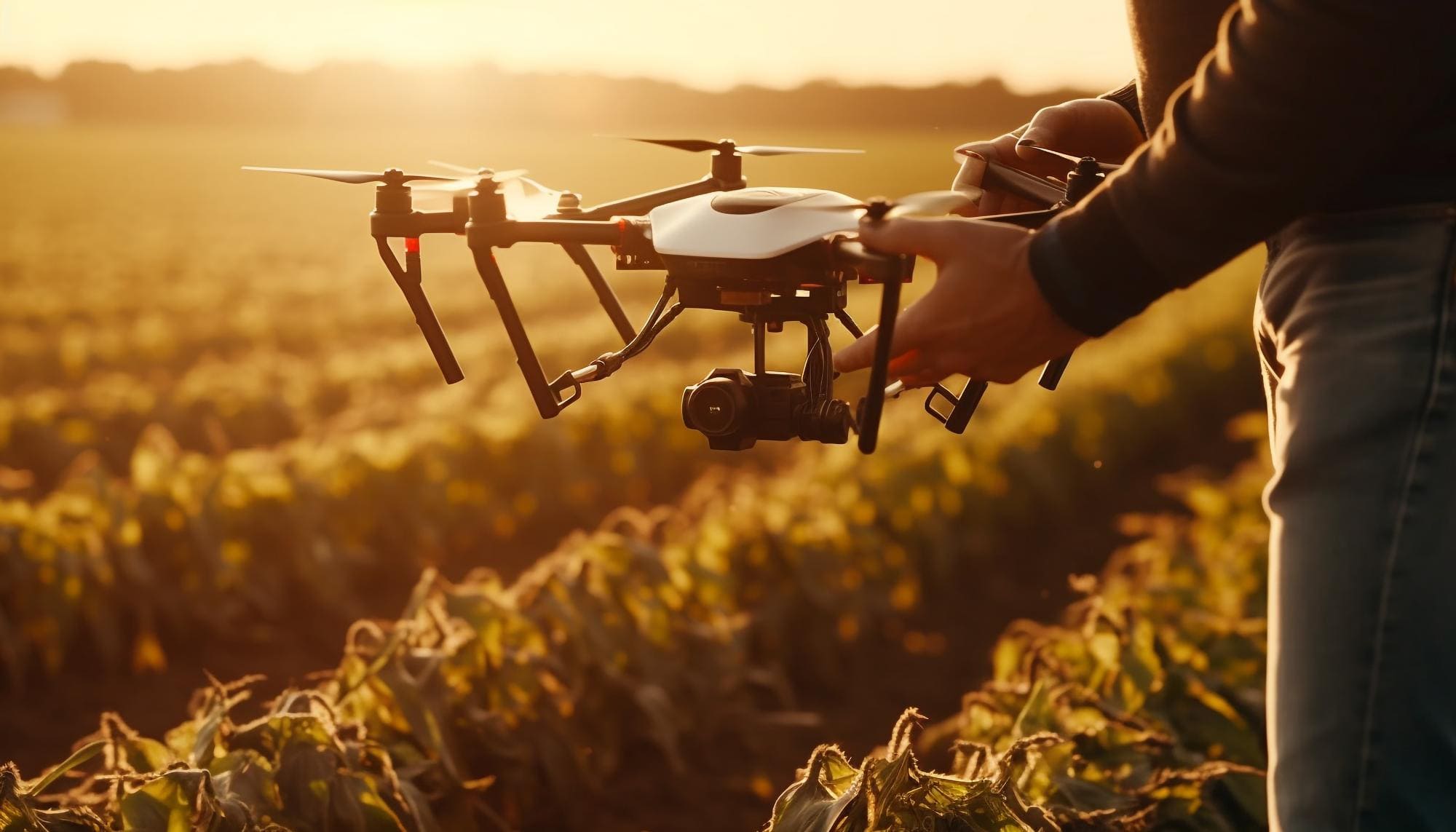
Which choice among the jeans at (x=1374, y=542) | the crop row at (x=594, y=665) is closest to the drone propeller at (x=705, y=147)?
the jeans at (x=1374, y=542)

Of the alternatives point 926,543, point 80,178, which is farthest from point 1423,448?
point 80,178

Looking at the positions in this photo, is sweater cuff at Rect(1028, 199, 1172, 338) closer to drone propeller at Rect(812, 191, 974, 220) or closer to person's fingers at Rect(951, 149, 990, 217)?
drone propeller at Rect(812, 191, 974, 220)

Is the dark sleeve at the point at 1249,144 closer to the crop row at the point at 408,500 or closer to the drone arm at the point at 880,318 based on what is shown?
the drone arm at the point at 880,318

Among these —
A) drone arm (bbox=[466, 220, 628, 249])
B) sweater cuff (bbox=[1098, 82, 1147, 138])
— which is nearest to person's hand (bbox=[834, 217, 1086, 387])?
drone arm (bbox=[466, 220, 628, 249])

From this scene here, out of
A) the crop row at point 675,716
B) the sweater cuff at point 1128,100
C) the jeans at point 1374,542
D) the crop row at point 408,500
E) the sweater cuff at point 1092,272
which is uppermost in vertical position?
the sweater cuff at point 1128,100

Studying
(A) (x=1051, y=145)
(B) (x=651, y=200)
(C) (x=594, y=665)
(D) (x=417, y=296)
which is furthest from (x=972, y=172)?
(C) (x=594, y=665)

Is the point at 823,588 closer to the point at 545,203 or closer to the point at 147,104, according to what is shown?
the point at 545,203

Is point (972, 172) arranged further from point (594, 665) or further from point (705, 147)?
point (594, 665)
